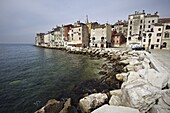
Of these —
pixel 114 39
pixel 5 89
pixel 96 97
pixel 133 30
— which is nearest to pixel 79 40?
pixel 114 39

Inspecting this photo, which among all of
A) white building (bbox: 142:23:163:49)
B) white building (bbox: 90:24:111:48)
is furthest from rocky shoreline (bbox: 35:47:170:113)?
white building (bbox: 90:24:111:48)

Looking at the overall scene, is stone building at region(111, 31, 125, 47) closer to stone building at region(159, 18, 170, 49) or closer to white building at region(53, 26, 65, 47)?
stone building at region(159, 18, 170, 49)

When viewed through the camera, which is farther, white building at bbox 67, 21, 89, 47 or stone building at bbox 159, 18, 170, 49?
white building at bbox 67, 21, 89, 47

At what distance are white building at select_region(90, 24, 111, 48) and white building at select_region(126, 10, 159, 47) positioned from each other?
330 inches

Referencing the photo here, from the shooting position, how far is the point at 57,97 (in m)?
7.68

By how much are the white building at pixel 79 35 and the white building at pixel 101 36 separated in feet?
14.2

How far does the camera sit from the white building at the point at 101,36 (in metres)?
40.1

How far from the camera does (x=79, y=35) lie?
44.5m

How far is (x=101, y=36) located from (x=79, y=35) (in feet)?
32.1

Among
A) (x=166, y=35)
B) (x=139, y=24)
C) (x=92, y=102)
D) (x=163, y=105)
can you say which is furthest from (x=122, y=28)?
(x=163, y=105)

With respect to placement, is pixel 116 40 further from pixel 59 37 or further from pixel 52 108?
pixel 52 108

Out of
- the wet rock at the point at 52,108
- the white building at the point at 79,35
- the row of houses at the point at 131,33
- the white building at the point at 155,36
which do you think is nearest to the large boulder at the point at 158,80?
the wet rock at the point at 52,108

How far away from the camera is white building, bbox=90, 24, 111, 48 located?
40.1 meters

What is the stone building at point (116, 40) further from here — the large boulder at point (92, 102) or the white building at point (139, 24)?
the large boulder at point (92, 102)
